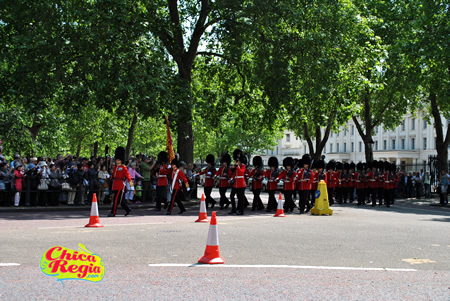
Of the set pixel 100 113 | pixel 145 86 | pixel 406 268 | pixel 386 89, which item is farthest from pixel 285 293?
pixel 100 113

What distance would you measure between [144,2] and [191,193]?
925 centimetres

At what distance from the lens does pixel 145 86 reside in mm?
20062

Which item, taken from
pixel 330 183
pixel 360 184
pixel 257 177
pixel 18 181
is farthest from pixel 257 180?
pixel 18 181

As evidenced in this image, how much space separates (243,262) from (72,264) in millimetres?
2496

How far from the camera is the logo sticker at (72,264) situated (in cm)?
739

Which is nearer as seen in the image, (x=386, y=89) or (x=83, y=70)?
(x=83, y=70)

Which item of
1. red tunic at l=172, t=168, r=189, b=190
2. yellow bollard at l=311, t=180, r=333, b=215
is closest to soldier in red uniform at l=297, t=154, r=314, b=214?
yellow bollard at l=311, t=180, r=333, b=215

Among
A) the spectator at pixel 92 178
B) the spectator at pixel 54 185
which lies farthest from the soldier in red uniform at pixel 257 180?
the spectator at pixel 54 185

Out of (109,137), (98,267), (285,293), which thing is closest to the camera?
(285,293)

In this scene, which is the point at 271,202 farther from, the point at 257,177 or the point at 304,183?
the point at 304,183

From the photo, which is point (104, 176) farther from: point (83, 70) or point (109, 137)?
point (109, 137)

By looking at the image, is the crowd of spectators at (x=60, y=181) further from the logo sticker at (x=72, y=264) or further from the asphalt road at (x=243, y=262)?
the logo sticker at (x=72, y=264)

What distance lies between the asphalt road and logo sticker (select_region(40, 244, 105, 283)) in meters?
0.14

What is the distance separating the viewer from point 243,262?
8.55m
